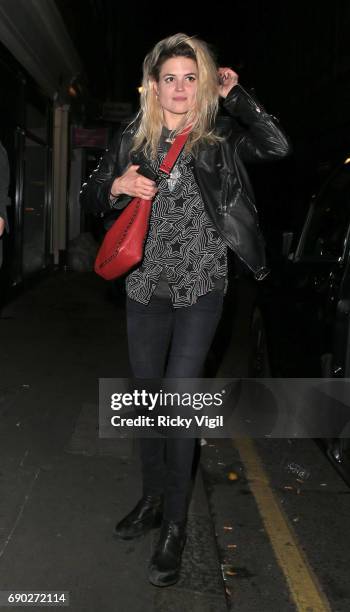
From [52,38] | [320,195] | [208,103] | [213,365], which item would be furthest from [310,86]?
[208,103]

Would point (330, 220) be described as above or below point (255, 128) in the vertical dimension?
below

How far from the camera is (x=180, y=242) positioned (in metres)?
2.84

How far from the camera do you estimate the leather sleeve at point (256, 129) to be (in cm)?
281

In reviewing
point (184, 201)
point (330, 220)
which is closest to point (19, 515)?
point (184, 201)

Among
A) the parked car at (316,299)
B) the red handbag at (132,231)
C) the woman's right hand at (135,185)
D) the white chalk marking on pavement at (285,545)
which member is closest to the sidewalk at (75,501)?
the white chalk marking on pavement at (285,545)

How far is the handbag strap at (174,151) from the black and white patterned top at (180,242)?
A: 0.05 metres

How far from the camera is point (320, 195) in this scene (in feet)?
14.8

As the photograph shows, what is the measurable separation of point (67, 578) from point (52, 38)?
10524 mm

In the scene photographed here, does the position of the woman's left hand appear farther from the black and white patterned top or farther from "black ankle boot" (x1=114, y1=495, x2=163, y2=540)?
"black ankle boot" (x1=114, y1=495, x2=163, y2=540)

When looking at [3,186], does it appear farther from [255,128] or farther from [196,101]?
[255,128]

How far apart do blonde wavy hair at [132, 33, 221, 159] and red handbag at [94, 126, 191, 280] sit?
0.06m

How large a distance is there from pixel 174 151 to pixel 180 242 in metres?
0.37

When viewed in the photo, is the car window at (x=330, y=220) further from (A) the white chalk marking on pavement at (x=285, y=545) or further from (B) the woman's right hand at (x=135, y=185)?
(B) the woman's right hand at (x=135, y=185)

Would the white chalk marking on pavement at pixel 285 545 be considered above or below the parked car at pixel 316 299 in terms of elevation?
below
